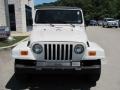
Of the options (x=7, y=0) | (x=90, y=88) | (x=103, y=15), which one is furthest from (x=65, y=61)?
(x=103, y=15)

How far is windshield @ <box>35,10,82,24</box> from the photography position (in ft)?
28.6

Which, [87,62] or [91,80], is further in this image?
[91,80]

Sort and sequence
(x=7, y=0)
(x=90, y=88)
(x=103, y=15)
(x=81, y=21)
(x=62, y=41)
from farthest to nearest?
1. (x=103, y=15)
2. (x=7, y=0)
3. (x=81, y=21)
4. (x=90, y=88)
5. (x=62, y=41)

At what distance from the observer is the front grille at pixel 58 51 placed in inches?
266

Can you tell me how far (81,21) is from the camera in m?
8.77

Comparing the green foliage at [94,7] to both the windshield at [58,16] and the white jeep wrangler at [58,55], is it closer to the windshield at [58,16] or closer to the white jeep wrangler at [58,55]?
the windshield at [58,16]

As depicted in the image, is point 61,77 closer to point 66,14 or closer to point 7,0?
point 66,14

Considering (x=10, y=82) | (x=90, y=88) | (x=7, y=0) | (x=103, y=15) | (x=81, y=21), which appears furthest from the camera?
(x=103, y=15)

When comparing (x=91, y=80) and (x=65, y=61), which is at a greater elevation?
(x=65, y=61)

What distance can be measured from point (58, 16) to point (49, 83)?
2.14 meters

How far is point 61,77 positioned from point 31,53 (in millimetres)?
1739

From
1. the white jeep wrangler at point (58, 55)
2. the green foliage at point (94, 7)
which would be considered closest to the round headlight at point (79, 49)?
the white jeep wrangler at point (58, 55)

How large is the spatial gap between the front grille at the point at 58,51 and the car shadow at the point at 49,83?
90 centimetres

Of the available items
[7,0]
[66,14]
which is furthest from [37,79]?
[7,0]
